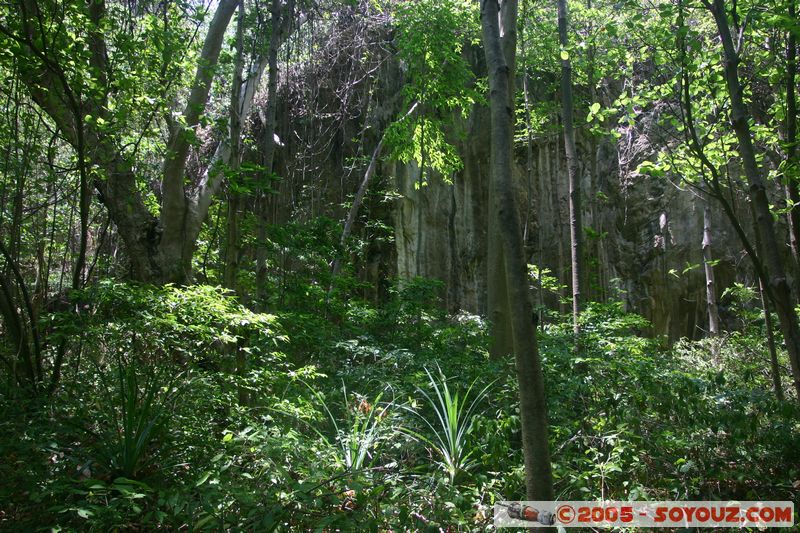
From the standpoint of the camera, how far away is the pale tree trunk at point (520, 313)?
2.33 meters

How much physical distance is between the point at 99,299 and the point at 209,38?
3638mm

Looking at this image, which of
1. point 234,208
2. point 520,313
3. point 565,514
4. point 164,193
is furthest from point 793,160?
point 164,193

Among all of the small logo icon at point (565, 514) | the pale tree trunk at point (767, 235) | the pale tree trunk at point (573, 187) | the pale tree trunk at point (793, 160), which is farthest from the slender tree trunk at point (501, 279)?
the small logo icon at point (565, 514)

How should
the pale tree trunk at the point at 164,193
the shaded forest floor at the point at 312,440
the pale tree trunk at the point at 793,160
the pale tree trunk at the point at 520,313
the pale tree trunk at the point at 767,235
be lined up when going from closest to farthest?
the pale tree trunk at the point at 520,313 < the shaded forest floor at the point at 312,440 < the pale tree trunk at the point at 767,235 < the pale tree trunk at the point at 793,160 < the pale tree trunk at the point at 164,193

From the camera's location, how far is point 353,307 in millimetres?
7605

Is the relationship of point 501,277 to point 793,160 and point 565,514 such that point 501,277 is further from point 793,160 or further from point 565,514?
point 565,514

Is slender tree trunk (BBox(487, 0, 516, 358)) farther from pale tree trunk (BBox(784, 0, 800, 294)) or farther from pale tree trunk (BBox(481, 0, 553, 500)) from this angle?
pale tree trunk (BBox(481, 0, 553, 500))

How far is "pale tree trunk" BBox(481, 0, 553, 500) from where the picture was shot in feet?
7.66

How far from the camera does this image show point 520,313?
7.90 feet

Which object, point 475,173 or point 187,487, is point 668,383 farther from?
point 475,173

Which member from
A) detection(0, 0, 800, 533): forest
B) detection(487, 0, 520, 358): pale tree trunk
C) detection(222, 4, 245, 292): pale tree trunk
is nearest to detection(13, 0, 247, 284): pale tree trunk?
detection(0, 0, 800, 533): forest

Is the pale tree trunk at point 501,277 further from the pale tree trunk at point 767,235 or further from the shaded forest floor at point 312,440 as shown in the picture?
the pale tree trunk at point 767,235

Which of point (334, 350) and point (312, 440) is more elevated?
point (334, 350)

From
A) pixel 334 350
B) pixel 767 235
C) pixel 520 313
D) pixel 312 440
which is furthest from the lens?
pixel 334 350
